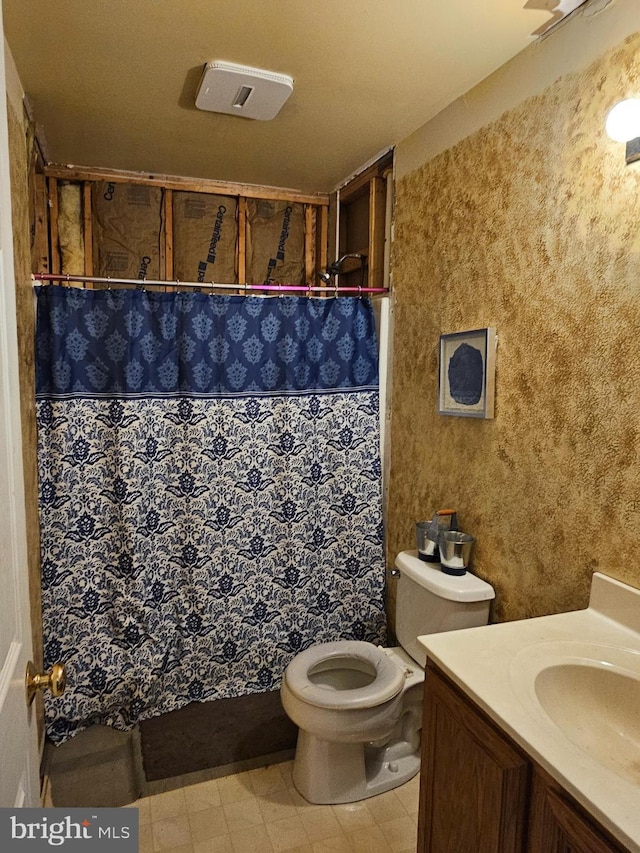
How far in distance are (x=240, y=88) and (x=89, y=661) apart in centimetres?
213

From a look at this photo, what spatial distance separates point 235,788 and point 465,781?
1.19m

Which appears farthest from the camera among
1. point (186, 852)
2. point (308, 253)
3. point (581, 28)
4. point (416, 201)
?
point (308, 253)

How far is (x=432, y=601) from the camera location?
1.84 m

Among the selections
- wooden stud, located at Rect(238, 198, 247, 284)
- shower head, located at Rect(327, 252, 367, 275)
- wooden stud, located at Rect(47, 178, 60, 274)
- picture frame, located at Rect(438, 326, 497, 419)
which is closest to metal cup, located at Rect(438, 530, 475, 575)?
picture frame, located at Rect(438, 326, 497, 419)

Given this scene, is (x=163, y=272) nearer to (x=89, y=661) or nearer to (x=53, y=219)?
(x=53, y=219)

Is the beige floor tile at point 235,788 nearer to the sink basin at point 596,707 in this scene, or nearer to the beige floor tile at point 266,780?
the beige floor tile at point 266,780

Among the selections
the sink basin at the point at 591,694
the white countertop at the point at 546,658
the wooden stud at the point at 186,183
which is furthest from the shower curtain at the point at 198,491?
the sink basin at the point at 591,694

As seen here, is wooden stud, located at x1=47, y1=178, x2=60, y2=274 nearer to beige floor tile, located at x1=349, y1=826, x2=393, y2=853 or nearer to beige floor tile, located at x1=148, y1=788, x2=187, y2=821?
beige floor tile, located at x1=148, y1=788, x2=187, y2=821

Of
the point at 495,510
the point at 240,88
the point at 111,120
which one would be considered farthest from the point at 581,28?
the point at 111,120

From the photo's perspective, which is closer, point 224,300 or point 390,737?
point 390,737

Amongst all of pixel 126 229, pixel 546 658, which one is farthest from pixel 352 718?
pixel 126 229

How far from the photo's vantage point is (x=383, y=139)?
220cm

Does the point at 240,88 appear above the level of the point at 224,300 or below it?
above

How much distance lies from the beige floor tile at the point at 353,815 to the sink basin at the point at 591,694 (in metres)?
1.04
